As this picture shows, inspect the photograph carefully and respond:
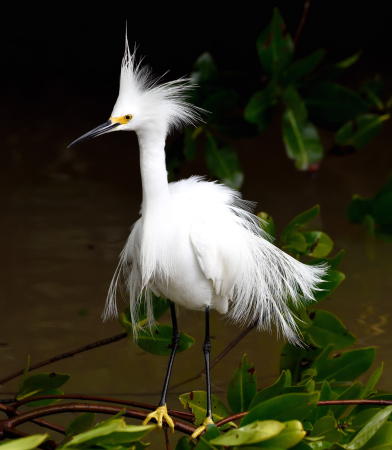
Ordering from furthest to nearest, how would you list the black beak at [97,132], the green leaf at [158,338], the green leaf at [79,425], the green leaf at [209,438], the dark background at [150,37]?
the dark background at [150,37] < the green leaf at [158,338] < the green leaf at [79,425] < the black beak at [97,132] < the green leaf at [209,438]

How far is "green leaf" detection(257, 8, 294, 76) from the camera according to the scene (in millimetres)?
2473

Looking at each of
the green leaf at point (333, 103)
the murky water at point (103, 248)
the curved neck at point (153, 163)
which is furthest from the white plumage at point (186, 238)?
the green leaf at point (333, 103)

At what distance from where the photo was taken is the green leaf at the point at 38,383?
1631mm

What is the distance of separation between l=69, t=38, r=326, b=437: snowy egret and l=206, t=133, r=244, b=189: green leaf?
97cm

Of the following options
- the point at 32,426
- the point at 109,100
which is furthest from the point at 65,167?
the point at 32,426

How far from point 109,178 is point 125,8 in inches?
50.2

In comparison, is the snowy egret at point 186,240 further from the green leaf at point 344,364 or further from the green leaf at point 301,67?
the green leaf at point 301,67

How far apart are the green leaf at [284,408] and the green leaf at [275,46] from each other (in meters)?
1.43

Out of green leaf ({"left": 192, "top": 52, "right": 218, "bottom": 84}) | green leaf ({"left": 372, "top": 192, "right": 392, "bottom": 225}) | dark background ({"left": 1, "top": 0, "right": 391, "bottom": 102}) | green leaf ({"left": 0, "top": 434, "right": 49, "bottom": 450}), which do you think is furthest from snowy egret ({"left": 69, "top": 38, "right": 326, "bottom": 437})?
dark background ({"left": 1, "top": 0, "right": 391, "bottom": 102})

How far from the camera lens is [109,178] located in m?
3.48

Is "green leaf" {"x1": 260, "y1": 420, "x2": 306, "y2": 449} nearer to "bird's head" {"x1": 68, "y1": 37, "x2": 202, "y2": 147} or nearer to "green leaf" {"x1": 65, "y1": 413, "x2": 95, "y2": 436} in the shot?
"green leaf" {"x1": 65, "y1": 413, "x2": 95, "y2": 436}

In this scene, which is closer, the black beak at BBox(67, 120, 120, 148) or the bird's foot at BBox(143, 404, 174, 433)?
the black beak at BBox(67, 120, 120, 148)

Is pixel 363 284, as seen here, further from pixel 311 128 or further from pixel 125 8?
pixel 125 8

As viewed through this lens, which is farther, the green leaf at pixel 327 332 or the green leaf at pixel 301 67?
the green leaf at pixel 301 67
